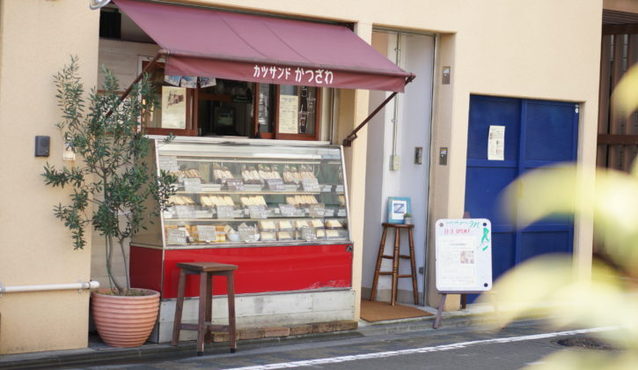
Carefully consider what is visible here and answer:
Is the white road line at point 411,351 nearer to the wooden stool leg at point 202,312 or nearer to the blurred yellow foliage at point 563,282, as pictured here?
the blurred yellow foliage at point 563,282

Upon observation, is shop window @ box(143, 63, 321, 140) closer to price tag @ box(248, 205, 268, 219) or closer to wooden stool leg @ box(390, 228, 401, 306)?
price tag @ box(248, 205, 268, 219)

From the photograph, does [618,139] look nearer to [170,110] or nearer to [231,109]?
[231,109]

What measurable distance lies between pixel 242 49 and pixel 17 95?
84.6 inches

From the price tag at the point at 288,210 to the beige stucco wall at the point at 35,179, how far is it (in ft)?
7.71

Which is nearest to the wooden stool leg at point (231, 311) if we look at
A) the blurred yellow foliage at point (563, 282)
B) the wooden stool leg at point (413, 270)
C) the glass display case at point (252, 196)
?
the glass display case at point (252, 196)

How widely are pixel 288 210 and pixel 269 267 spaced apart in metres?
0.77

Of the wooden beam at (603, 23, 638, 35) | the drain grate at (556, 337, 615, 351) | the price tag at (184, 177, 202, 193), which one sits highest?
the wooden beam at (603, 23, 638, 35)

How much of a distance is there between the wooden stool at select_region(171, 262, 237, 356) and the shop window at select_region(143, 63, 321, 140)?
1.63 metres

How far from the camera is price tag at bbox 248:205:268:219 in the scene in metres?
10.4

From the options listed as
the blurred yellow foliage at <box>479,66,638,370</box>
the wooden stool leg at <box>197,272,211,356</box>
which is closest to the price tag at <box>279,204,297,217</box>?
the wooden stool leg at <box>197,272,211,356</box>

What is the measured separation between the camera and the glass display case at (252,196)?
991cm

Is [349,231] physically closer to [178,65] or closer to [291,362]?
[291,362]

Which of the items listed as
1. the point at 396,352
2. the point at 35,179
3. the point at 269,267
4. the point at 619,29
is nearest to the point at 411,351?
the point at 396,352

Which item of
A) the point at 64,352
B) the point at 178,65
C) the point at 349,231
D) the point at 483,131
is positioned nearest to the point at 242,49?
the point at 178,65
